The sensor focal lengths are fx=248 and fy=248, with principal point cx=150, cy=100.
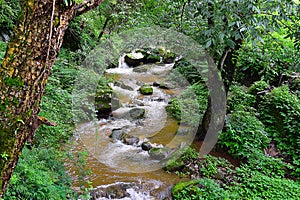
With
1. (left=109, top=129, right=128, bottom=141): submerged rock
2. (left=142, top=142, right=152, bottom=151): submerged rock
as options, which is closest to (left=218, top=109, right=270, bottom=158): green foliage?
(left=142, top=142, right=152, bottom=151): submerged rock

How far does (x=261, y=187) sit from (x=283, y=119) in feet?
8.13

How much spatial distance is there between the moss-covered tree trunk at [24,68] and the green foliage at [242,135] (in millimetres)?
4829

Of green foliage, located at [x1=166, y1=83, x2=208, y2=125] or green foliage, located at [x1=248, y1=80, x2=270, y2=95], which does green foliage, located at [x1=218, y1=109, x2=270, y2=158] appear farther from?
green foliage, located at [x1=248, y1=80, x2=270, y2=95]

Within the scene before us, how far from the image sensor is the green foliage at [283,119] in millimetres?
5828

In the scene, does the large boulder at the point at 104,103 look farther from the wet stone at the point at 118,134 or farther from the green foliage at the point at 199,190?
the green foliage at the point at 199,190

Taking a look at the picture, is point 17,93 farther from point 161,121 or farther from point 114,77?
point 114,77

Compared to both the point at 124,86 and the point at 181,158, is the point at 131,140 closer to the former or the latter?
the point at 181,158

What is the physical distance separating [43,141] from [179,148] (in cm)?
296

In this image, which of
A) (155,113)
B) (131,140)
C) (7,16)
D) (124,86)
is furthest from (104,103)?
(7,16)

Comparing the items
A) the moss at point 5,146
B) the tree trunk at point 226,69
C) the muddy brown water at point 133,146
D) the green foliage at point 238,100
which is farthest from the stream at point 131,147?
the moss at point 5,146

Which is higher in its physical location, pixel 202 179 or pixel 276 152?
pixel 276 152

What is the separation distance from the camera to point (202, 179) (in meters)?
4.50

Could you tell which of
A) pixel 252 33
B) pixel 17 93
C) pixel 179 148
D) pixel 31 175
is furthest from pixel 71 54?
pixel 17 93

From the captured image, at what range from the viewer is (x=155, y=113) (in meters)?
8.34
